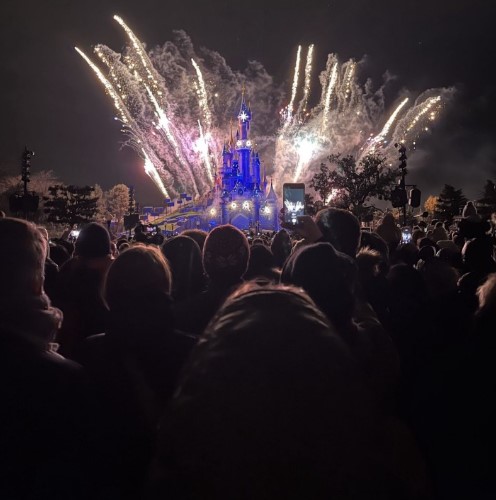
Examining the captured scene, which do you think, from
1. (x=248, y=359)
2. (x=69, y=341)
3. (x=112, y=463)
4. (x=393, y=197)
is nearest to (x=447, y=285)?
(x=69, y=341)

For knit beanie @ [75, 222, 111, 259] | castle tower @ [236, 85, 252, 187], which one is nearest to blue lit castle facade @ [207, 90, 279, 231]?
castle tower @ [236, 85, 252, 187]

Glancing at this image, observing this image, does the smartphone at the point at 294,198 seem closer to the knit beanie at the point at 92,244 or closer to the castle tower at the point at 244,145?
the knit beanie at the point at 92,244

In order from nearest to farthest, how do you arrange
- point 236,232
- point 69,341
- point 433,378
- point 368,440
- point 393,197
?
point 368,440 → point 433,378 → point 69,341 → point 236,232 → point 393,197

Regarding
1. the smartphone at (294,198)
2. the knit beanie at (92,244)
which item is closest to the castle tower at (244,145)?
the smartphone at (294,198)

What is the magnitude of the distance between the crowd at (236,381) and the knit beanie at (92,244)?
2 centimetres

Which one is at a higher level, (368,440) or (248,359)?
(248,359)

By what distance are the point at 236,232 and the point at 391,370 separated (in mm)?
1698

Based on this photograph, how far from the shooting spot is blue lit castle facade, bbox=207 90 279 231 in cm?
9138

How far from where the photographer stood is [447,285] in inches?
187

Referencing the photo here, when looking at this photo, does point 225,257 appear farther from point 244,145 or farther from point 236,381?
point 244,145

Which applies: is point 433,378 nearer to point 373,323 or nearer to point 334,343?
point 373,323

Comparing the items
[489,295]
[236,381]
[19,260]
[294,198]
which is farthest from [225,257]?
[294,198]

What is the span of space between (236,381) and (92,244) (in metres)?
3.63

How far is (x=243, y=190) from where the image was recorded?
93.5 meters
